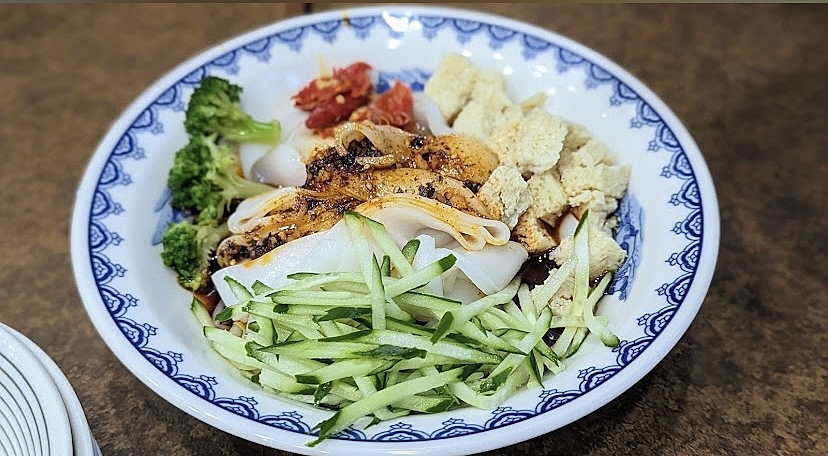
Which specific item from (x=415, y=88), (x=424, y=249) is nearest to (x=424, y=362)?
(x=424, y=249)

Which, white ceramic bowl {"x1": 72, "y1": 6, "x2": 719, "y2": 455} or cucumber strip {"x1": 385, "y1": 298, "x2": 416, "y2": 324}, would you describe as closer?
white ceramic bowl {"x1": 72, "y1": 6, "x2": 719, "y2": 455}

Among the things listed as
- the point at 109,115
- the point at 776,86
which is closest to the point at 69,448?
the point at 109,115

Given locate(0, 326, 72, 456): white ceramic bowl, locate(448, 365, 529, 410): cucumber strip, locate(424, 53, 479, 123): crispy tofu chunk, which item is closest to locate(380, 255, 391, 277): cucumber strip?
locate(448, 365, 529, 410): cucumber strip

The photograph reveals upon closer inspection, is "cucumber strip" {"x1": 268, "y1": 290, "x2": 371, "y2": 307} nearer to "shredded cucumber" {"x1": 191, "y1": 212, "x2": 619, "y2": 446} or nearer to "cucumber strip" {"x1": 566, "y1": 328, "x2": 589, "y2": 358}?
"shredded cucumber" {"x1": 191, "y1": 212, "x2": 619, "y2": 446}

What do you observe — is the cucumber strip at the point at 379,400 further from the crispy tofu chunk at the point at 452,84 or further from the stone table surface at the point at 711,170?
the crispy tofu chunk at the point at 452,84

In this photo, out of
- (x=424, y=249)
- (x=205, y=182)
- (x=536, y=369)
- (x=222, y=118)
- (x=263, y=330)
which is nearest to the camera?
(x=536, y=369)

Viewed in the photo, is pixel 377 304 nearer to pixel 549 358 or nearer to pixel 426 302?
pixel 426 302
